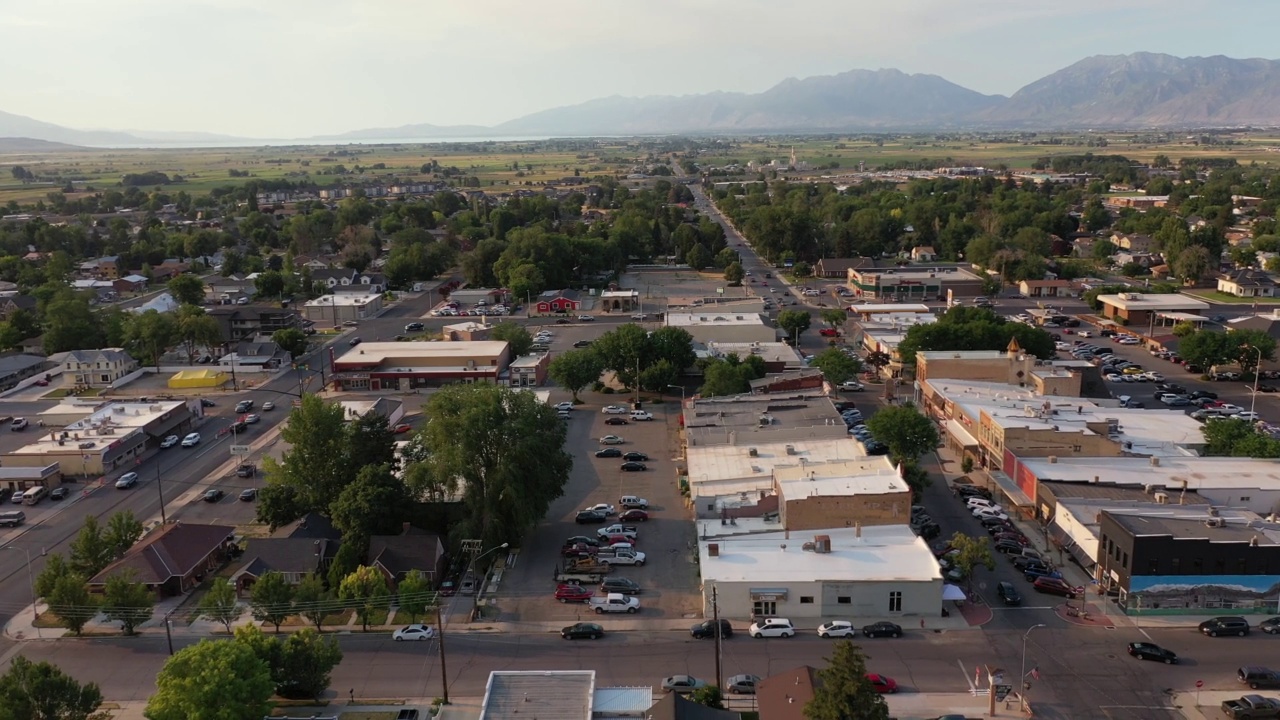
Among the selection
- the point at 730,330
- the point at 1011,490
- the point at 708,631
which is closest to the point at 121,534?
the point at 708,631

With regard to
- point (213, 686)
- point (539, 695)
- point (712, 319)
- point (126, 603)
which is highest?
point (712, 319)

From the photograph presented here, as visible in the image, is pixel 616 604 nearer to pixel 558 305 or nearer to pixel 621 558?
pixel 621 558

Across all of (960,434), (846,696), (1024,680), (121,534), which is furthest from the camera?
(960,434)

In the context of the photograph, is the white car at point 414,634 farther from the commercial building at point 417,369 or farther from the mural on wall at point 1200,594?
the commercial building at point 417,369

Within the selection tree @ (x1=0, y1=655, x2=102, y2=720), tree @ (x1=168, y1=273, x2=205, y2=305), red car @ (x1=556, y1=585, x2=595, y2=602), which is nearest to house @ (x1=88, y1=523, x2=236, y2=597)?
tree @ (x1=0, y1=655, x2=102, y2=720)

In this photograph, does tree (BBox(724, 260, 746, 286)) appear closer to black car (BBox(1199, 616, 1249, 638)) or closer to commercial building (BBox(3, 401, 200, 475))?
commercial building (BBox(3, 401, 200, 475))
